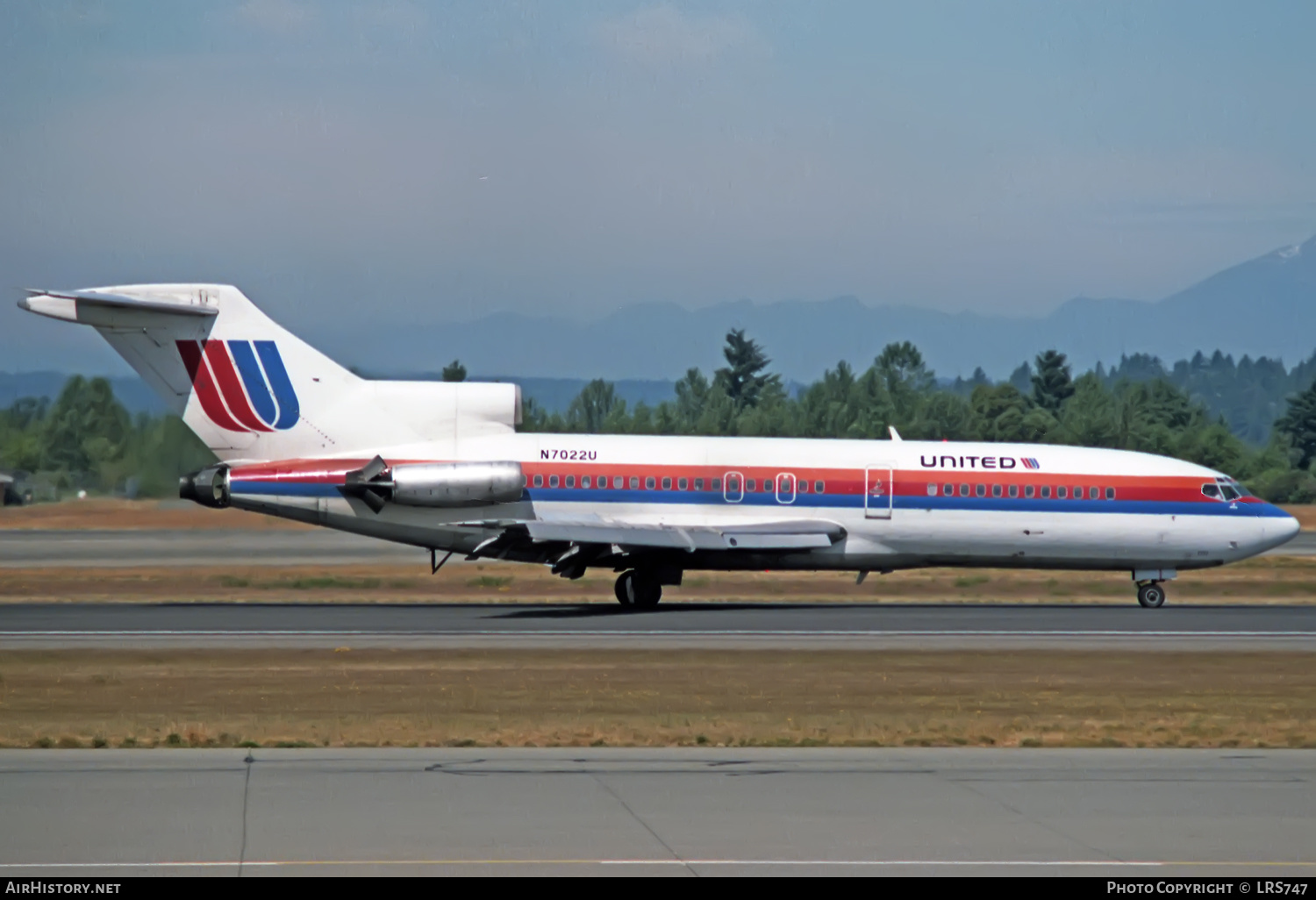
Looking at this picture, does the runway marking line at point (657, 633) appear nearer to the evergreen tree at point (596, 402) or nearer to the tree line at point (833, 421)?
the tree line at point (833, 421)

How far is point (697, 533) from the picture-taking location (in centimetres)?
3438

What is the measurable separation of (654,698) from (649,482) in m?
15.4

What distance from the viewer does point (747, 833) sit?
435 inches

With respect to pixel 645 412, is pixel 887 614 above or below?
below

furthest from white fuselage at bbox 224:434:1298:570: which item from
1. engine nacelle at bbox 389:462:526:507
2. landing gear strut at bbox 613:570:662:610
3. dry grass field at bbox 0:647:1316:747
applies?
dry grass field at bbox 0:647:1316:747

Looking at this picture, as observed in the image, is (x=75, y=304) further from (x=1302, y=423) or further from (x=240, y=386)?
(x=1302, y=423)

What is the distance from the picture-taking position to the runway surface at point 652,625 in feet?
88.2

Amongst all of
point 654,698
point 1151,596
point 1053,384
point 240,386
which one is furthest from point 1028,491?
point 1053,384

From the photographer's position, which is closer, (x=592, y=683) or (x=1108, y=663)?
(x=592, y=683)

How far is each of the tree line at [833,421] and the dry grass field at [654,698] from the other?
67.2ft

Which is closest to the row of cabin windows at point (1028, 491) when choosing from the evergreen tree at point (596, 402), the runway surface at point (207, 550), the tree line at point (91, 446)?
the runway surface at point (207, 550)
